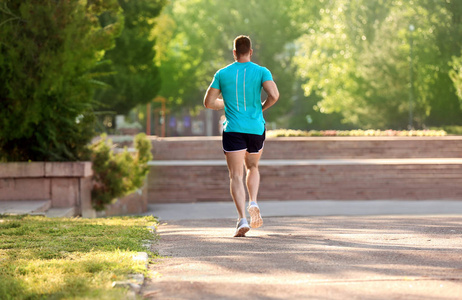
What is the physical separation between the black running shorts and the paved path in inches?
32.8

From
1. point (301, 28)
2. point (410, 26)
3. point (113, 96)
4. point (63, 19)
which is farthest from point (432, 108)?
point (63, 19)

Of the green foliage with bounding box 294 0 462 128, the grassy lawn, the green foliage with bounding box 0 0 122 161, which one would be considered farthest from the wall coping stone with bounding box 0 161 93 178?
the green foliage with bounding box 294 0 462 128

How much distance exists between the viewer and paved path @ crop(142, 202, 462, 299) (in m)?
4.73

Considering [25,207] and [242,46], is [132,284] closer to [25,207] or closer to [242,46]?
[242,46]

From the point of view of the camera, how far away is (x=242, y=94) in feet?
25.8

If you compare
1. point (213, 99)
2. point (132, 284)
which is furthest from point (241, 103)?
point (132, 284)

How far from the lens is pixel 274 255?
6184 mm

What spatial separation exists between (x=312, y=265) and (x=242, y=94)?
102 inches

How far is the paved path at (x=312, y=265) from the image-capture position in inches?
186

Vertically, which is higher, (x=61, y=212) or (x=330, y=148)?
(x=330, y=148)

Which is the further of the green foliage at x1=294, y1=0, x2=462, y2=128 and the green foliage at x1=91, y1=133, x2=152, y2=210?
the green foliage at x1=294, y1=0, x2=462, y2=128

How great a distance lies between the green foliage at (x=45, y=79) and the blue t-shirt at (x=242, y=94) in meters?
4.86

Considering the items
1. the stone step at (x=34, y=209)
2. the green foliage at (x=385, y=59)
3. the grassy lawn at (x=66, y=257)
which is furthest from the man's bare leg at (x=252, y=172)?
the green foliage at (x=385, y=59)

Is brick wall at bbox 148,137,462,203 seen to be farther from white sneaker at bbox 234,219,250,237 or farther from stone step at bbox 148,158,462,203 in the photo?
white sneaker at bbox 234,219,250,237
